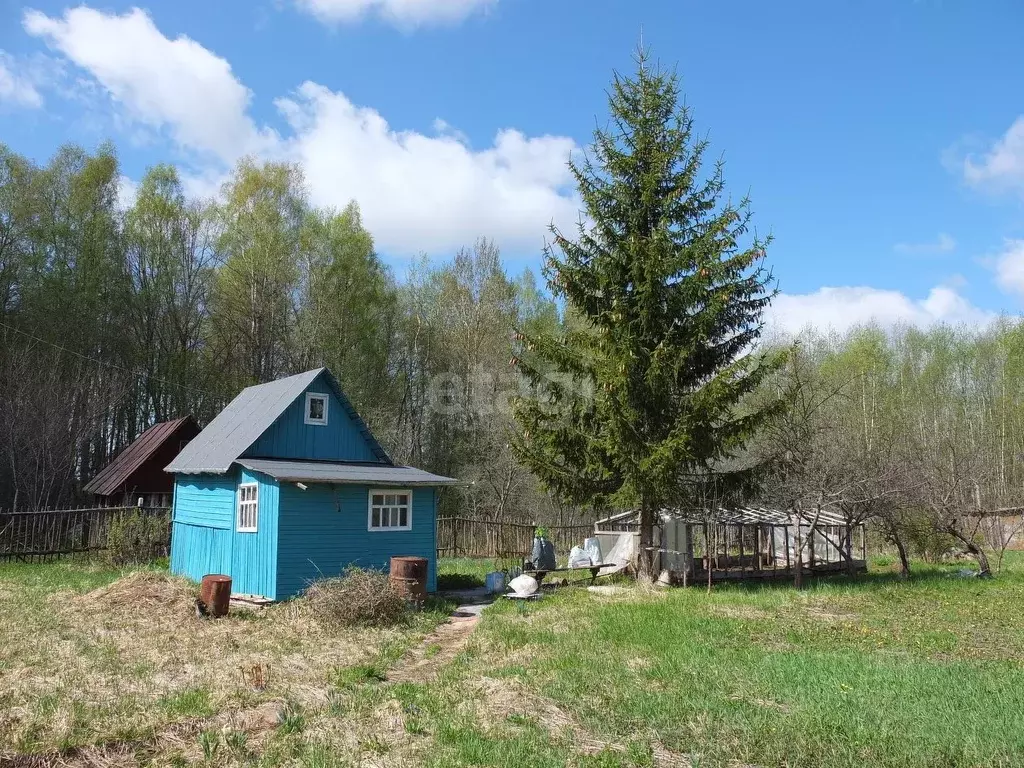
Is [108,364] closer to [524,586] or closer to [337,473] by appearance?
[337,473]

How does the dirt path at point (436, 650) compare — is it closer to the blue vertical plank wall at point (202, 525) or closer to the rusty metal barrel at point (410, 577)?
the rusty metal barrel at point (410, 577)

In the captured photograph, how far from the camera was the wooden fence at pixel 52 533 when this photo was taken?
66.0 ft

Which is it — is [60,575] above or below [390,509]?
below

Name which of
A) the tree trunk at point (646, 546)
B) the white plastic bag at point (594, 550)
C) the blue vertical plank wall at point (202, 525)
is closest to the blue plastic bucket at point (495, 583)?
the tree trunk at point (646, 546)

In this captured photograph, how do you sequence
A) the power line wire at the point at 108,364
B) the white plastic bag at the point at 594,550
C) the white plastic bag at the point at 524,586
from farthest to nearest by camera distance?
1. the power line wire at the point at 108,364
2. the white plastic bag at the point at 594,550
3. the white plastic bag at the point at 524,586

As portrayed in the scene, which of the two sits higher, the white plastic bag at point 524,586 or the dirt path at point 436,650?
the white plastic bag at point 524,586

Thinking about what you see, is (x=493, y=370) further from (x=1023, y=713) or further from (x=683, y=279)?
(x=1023, y=713)

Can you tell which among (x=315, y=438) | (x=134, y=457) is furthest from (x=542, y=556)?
(x=134, y=457)

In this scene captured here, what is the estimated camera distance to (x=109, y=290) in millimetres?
29297

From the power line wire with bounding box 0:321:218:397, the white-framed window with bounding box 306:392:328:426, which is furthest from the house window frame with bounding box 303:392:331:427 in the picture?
the power line wire with bounding box 0:321:218:397

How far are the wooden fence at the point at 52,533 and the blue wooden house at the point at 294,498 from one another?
3034 mm

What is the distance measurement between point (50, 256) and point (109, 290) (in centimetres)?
234

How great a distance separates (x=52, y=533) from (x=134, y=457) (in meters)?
4.83

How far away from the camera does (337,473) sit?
51.0ft
